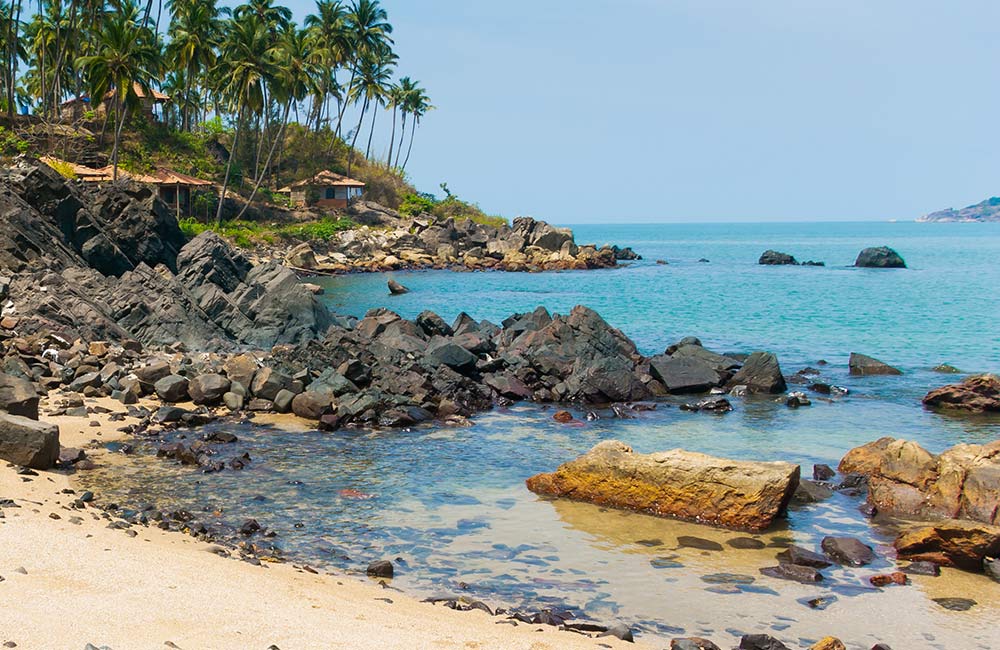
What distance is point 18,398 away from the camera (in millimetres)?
17188

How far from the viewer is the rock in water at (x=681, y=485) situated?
604 inches

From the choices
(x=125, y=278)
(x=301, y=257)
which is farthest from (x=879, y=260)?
(x=125, y=278)

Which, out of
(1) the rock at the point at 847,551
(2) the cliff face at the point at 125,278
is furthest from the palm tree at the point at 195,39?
(1) the rock at the point at 847,551

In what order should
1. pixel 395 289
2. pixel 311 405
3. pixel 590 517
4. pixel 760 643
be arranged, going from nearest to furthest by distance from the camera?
pixel 760 643 → pixel 590 517 → pixel 311 405 → pixel 395 289

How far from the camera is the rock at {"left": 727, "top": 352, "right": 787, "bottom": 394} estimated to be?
2813 centimetres

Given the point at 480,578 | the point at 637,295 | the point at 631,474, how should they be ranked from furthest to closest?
1. the point at 637,295
2. the point at 631,474
3. the point at 480,578

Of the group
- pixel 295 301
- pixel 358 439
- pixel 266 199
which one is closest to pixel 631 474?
pixel 358 439

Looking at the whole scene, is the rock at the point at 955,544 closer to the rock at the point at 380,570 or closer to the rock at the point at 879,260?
the rock at the point at 380,570

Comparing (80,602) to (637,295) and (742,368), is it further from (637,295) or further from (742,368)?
(637,295)

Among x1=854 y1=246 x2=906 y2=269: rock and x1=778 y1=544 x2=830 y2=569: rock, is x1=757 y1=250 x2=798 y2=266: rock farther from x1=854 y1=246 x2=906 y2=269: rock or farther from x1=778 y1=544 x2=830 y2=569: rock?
x1=778 y1=544 x2=830 y2=569: rock

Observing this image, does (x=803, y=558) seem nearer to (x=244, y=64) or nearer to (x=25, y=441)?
(x=25, y=441)

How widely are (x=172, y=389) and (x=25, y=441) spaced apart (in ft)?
23.7

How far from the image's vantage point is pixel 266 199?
83812mm

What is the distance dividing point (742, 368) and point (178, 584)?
71.8ft
